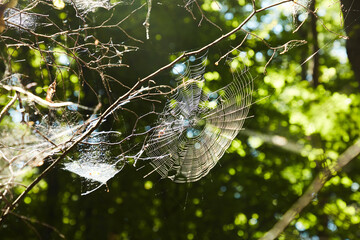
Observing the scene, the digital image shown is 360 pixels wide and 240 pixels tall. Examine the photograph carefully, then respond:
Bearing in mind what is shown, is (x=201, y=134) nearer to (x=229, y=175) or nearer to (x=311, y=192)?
(x=311, y=192)

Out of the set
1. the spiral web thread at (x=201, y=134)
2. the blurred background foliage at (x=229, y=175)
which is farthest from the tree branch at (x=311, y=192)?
the blurred background foliage at (x=229, y=175)

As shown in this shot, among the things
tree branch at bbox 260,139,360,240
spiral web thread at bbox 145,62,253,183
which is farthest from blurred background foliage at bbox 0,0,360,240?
tree branch at bbox 260,139,360,240

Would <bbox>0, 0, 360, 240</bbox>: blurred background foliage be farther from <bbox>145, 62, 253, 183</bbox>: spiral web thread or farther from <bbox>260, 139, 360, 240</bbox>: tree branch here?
<bbox>260, 139, 360, 240</bbox>: tree branch

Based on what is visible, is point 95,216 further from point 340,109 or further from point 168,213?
point 340,109

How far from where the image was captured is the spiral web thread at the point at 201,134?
259cm

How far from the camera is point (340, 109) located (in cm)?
593

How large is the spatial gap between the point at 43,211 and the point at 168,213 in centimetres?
236

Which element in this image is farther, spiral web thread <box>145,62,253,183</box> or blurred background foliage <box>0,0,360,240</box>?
blurred background foliage <box>0,0,360,240</box>

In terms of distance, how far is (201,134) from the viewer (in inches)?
134

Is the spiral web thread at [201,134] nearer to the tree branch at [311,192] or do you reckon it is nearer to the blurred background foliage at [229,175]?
the tree branch at [311,192]

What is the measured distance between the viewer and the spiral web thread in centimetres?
259

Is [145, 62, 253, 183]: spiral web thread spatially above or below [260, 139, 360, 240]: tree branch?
above

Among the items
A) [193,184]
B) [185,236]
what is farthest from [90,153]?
[185,236]

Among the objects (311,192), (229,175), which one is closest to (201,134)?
(311,192)
